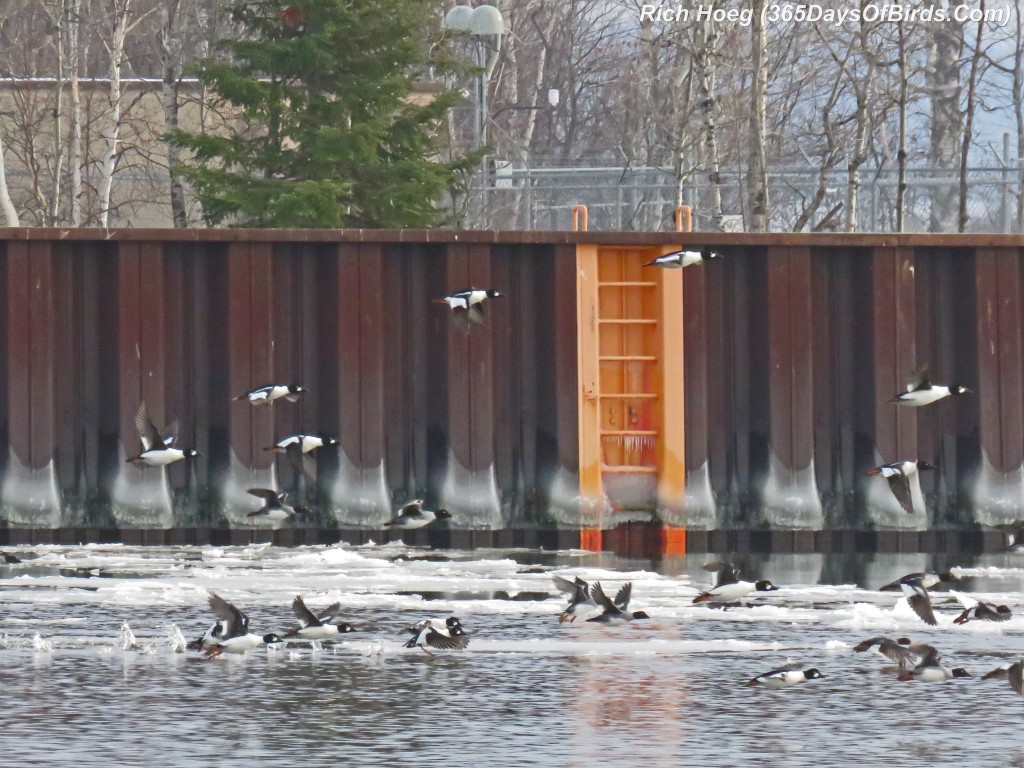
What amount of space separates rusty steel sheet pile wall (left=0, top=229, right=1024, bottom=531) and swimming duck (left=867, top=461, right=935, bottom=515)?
0.38m

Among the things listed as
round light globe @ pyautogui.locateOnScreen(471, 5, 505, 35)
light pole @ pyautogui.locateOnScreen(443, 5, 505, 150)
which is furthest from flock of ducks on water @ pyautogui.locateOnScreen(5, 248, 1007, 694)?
round light globe @ pyautogui.locateOnScreen(471, 5, 505, 35)

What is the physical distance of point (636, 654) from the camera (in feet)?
40.6

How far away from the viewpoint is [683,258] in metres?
18.5

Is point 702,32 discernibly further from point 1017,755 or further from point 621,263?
point 1017,755

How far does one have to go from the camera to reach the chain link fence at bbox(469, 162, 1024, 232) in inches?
1257

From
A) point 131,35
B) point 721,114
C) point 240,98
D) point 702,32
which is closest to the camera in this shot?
point 240,98

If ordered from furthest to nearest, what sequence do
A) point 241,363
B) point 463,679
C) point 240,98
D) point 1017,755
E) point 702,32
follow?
1. point 702,32
2. point 240,98
3. point 241,363
4. point 463,679
5. point 1017,755

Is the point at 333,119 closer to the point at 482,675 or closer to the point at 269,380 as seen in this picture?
the point at 269,380

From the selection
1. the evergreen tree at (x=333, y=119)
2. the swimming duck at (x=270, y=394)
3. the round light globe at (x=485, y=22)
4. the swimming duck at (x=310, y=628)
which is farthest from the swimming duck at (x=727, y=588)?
the round light globe at (x=485, y=22)

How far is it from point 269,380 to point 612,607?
6.24 meters

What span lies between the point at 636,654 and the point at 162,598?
3846mm

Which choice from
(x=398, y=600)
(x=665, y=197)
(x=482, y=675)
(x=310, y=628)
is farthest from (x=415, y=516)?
(x=665, y=197)

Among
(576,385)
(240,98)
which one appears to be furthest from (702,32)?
(576,385)

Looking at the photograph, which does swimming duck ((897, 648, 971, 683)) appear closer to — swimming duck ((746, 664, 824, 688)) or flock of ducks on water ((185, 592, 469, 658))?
swimming duck ((746, 664, 824, 688))
